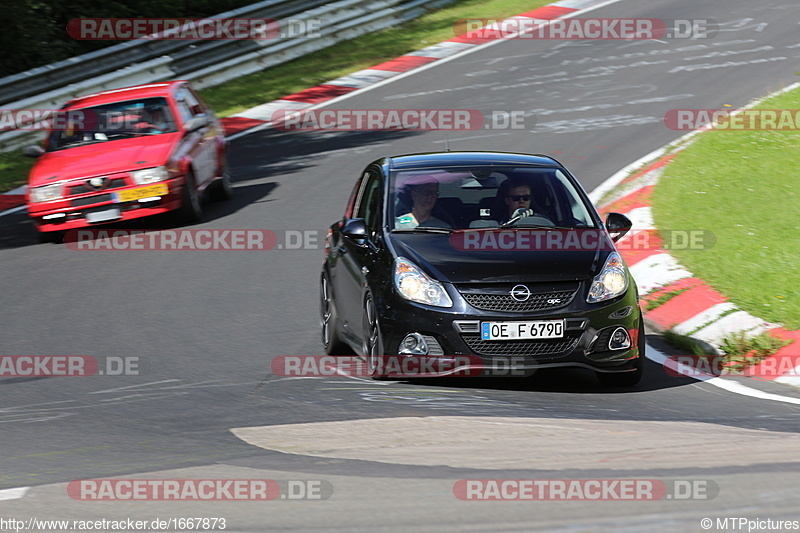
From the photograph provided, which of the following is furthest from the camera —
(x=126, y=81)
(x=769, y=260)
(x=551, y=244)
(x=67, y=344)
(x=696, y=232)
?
(x=126, y=81)

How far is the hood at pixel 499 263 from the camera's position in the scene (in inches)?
317

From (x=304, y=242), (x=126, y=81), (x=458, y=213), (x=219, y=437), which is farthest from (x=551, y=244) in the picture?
(x=126, y=81)

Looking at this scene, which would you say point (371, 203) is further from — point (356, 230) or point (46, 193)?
point (46, 193)

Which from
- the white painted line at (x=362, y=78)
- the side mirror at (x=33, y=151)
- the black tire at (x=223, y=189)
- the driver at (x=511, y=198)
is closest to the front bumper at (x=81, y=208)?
the side mirror at (x=33, y=151)

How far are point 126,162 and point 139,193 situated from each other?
15.7 inches

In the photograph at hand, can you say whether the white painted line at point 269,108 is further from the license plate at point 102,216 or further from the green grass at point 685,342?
the green grass at point 685,342

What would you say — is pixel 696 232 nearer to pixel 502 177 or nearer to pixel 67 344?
pixel 502 177

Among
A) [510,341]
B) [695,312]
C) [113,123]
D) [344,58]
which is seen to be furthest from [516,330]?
[344,58]

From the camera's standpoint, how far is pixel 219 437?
6.94 m

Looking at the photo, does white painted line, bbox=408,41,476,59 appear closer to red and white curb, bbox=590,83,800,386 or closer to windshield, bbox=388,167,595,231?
red and white curb, bbox=590,83,800,386

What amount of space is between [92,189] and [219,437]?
25.2 ft

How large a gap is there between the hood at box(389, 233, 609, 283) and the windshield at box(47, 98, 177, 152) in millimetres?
7394

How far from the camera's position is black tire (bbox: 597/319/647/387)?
27.2 feet

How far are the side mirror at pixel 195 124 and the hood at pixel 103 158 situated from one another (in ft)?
0.59
